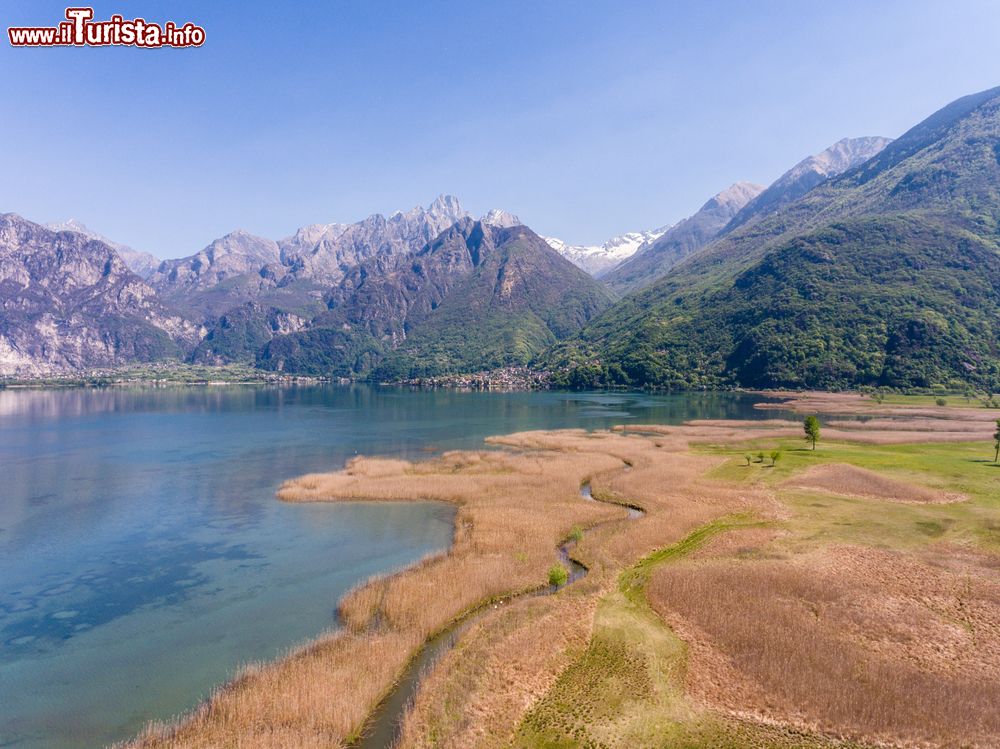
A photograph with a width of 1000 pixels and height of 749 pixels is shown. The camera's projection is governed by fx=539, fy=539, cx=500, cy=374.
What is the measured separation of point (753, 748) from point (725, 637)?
31.5 feet

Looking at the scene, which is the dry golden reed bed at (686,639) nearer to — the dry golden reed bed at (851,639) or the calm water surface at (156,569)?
the dry golden reed bed at (851,639)

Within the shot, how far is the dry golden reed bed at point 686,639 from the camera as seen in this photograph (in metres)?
25.1

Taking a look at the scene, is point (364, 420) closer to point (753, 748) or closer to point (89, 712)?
point (89, 712)

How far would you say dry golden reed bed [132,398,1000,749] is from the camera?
2508 cm

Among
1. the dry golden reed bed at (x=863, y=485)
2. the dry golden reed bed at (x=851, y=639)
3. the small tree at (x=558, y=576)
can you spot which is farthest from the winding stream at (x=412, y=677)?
the dry golden reed bed at (x=863, y=485)

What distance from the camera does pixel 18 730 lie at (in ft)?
86.6

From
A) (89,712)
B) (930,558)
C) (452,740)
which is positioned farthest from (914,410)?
(89,712)

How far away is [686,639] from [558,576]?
37.2ft

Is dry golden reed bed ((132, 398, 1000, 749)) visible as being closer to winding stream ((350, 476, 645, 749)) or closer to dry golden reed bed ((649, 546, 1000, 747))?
dry golden reed bed ((649, 546, 1000, 747))

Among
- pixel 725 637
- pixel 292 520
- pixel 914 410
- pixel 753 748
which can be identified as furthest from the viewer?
pixel 914 410

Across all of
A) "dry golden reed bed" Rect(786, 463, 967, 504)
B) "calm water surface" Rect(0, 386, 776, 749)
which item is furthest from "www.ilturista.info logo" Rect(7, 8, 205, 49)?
"dry golden reed bed" Rect(786, 463, 967, 504)

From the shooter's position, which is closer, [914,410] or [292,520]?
[292,520]

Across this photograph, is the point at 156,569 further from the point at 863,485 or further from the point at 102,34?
the point at 863,485

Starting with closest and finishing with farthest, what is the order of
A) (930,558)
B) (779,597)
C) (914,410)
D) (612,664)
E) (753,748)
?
1. (753,748)
2. (612,664)
3. (779,597)
4. (930,558)
5. (914,410)
